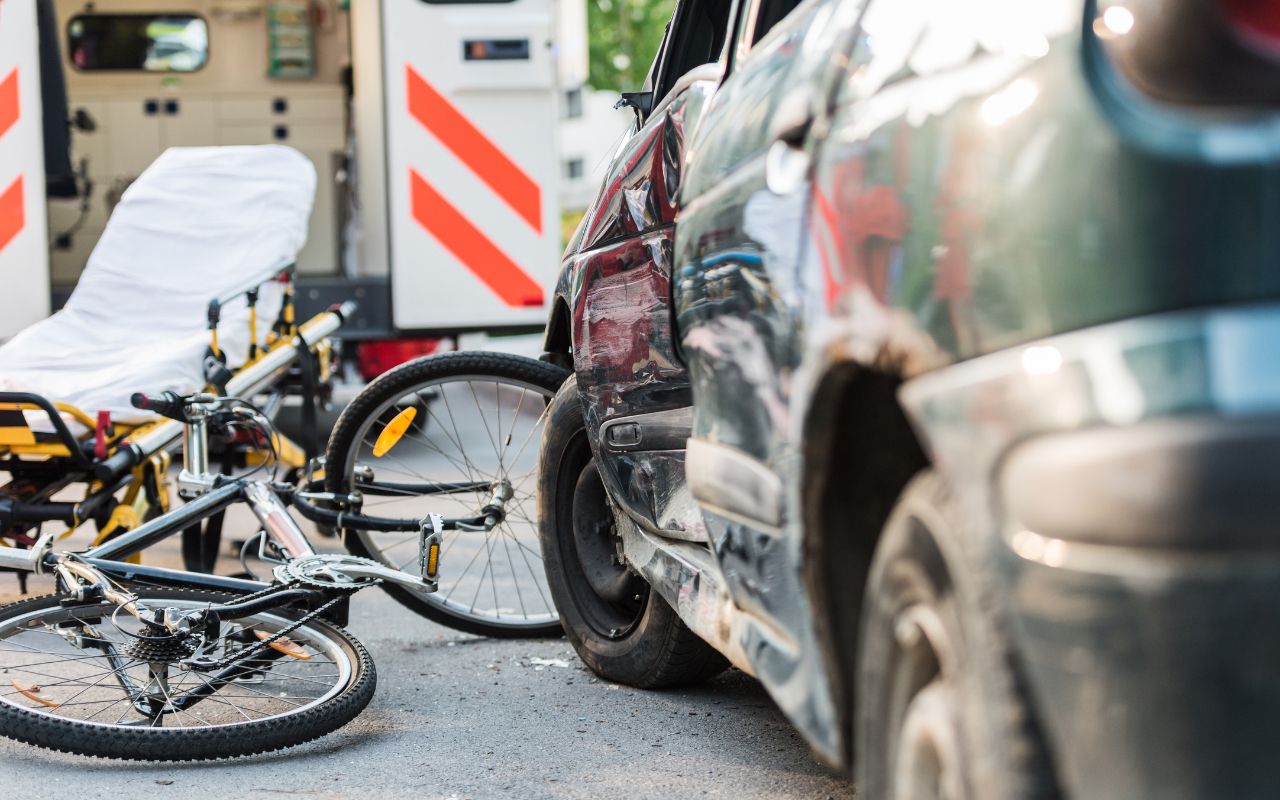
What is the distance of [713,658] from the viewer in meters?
3.59

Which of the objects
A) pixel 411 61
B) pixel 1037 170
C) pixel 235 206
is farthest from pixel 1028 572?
pixel 411 61

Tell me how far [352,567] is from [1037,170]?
2416 mm

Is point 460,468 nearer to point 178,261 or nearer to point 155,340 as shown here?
point 155,340

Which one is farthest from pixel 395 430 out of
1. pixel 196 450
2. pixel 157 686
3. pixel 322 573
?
pixel 157 686

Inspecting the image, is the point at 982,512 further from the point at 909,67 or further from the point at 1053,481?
the point at 909,67

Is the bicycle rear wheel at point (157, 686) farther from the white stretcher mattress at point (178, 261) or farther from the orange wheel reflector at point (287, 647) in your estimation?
the white stretcher mattress at point (178, 261)

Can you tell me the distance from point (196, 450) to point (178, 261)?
6.42ft

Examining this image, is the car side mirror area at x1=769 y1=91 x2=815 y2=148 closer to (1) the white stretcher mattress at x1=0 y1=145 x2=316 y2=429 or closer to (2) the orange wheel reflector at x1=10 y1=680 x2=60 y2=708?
(2) the orange wheel reflector at x1=10 y1=680 x2=60 y2=708

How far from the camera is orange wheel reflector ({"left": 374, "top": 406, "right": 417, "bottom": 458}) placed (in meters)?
4.00

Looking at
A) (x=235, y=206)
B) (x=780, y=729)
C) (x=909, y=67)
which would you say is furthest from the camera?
(x=235, y=206)

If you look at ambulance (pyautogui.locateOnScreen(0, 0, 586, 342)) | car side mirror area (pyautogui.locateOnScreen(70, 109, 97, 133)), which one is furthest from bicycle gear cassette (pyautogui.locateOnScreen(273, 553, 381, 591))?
car side mirror area (pyautogui.locateOnScreen(70, 109, 97, 133))

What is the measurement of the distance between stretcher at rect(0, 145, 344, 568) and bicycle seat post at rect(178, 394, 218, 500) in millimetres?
196

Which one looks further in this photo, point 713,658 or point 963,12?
point 713,658

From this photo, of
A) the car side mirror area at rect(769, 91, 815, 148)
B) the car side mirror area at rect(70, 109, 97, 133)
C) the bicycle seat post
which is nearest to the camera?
the car side mirror area at rect(769, 91, 815, 148)
